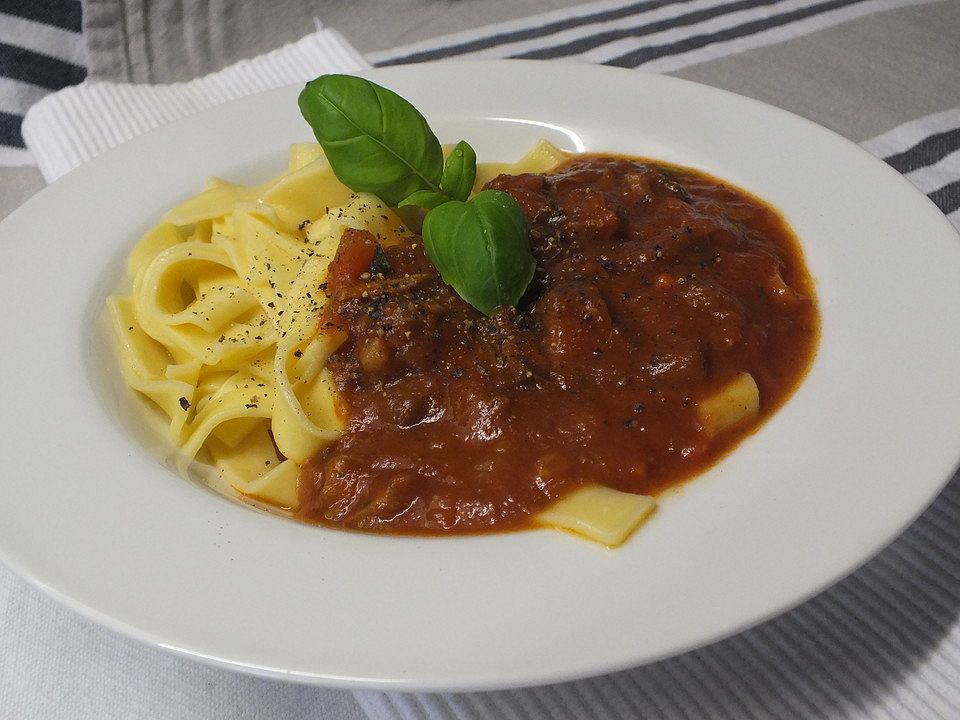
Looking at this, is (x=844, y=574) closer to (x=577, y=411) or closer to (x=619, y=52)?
(x=577, y=411)

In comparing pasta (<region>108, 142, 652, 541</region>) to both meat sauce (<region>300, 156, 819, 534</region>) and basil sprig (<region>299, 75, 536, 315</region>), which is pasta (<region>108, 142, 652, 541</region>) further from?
basil sprig (<region>299, 75, 536, 315</region>)

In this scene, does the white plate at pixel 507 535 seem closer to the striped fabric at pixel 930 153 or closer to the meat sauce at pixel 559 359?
the meat sauce at pixel 559 359

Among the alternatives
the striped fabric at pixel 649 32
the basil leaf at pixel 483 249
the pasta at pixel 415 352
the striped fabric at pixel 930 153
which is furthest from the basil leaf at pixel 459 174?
the striped fabric at pixel 649 32

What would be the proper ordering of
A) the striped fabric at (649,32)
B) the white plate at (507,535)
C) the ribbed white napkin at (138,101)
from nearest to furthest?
the white plate at (507,535)
the ribbed white napkin at (138,101)
the striped fabric at (649,32)

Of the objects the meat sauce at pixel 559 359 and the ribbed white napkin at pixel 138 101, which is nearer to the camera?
the meat sauce at pixel 559 359

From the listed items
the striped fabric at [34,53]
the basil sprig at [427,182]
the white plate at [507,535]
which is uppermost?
the basil sprig at [427,182]

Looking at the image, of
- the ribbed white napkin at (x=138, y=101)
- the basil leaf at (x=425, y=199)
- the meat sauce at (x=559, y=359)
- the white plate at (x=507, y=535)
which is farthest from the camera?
the ribbed white napkin at (x=138, y=101)

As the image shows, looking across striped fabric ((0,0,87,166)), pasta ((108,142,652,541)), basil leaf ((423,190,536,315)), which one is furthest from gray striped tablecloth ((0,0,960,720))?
striped fabric ((0,0,87,166))
